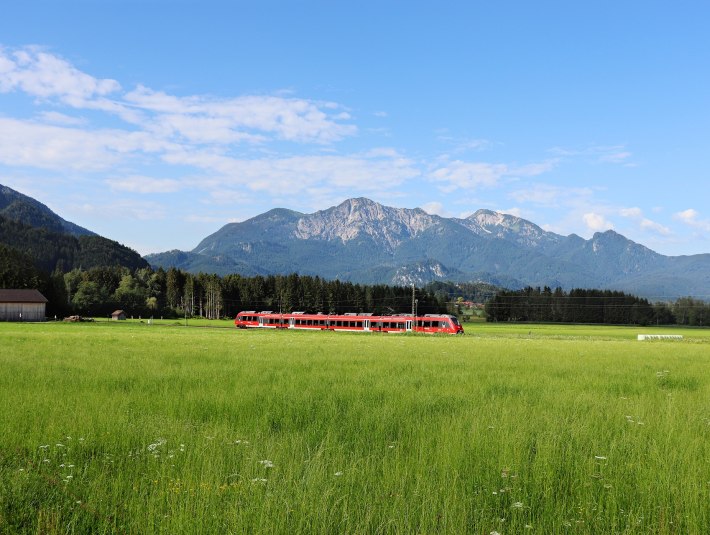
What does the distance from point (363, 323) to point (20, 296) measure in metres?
65.8

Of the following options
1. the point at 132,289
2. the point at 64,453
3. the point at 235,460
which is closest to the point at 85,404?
the point at 64,453

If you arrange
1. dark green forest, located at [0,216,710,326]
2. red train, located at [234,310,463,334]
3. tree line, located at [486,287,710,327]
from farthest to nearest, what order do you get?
tree line, located at [486,287,710,327], dark green forest, located at [0,216,710,326], red train, located at [234,310,463,334]

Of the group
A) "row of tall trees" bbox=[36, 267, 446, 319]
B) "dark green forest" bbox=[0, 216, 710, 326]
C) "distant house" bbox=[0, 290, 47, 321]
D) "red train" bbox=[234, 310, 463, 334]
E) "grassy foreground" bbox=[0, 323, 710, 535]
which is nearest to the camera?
"grassy foreground" bbox=[0, 323, 710, 535]

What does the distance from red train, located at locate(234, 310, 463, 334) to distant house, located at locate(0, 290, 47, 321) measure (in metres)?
40.6

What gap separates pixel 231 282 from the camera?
15125cm

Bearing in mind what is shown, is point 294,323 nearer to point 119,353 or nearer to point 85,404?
point 119,353

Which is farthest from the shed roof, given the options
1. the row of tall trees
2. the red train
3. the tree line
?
the tree line

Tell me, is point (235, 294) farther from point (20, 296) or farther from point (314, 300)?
point (20, 296)

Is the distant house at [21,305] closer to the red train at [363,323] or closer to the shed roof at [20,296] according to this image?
the shed roof at [20,296]

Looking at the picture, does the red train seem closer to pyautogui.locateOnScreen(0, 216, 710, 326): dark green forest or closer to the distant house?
the distant house

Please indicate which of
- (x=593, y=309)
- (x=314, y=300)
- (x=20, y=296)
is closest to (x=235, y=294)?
(x=314, y=300)

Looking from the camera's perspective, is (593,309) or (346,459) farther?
→ (593,309)

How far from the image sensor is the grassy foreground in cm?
505

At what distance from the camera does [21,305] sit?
97.6 m
